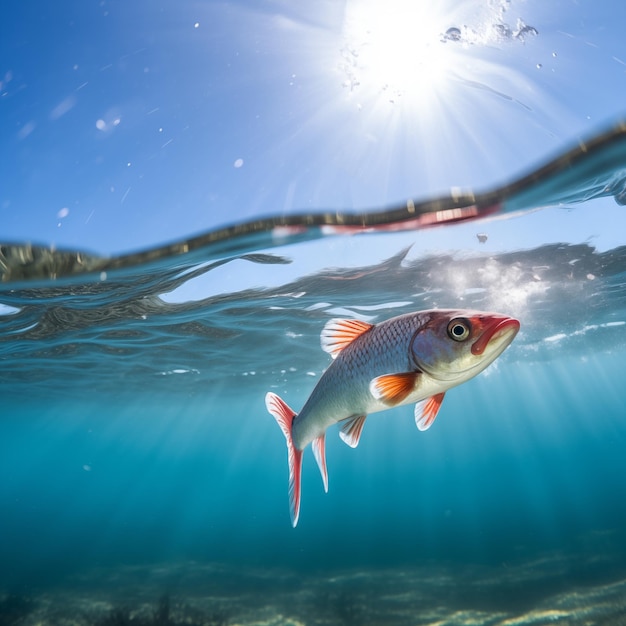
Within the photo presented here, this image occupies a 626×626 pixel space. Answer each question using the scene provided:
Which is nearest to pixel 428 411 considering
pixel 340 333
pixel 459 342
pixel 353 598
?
pixel 459 342

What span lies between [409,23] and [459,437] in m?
185

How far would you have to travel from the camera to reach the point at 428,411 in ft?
10.7

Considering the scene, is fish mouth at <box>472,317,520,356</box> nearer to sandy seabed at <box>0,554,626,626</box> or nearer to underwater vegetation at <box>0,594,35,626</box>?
sandy seabed at <box>0,554,626,626</box>

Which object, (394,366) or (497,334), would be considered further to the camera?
(394,366)

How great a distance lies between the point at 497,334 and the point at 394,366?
29.7 inches

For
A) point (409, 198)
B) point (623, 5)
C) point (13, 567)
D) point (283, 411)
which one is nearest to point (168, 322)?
point (409, 198)

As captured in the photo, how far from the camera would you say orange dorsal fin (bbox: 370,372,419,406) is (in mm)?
2746

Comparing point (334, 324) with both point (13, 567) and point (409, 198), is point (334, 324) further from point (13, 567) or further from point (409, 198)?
point (13, 567)

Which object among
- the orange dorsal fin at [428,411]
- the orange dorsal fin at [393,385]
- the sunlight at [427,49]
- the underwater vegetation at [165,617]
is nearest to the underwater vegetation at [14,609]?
the underwater vegetation at [165,617]

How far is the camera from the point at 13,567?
2564 centimetres

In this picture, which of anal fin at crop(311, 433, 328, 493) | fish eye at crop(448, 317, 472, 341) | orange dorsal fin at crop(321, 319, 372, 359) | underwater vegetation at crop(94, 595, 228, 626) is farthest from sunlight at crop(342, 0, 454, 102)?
underwater vegetation at crop(94, 595, 228, 626)

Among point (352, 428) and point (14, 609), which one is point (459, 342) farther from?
point (14, 609)

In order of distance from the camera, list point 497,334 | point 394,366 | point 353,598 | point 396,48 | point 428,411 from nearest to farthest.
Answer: point 497,334 → point 394,366 → point 428,411 → point 396,48 → point 353,598

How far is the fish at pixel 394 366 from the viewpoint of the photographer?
2652 mm
